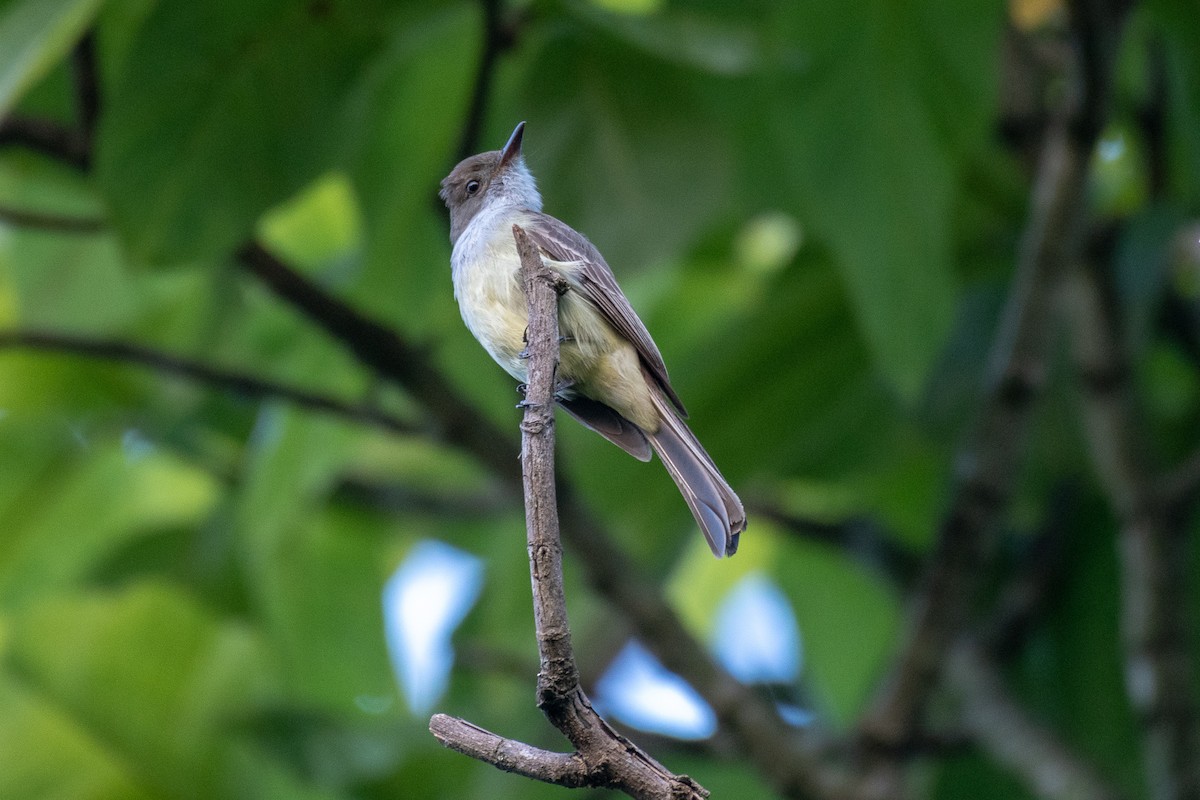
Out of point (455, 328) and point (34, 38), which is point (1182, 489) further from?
point (34, 38)

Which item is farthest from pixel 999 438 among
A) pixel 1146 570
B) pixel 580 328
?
pixel 580 328

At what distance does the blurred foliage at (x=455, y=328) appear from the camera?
11.3ft

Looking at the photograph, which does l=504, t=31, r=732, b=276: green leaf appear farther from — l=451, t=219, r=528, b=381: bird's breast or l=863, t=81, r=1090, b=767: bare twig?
l=863, t=81, r=1090, b=767: bare twig

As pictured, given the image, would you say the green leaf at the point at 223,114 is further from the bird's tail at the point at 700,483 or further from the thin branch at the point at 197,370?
the bird's tail at the point at 700,483

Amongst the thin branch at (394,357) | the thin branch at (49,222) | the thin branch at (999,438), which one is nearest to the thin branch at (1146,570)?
the thin branch at (999,438)

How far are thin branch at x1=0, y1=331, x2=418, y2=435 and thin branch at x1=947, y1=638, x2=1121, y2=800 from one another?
6.58ft

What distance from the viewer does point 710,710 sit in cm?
414

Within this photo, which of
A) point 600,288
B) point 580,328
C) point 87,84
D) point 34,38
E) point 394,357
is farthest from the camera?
point 394,357

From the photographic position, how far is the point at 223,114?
11.0 ft

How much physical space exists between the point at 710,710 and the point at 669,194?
5.01ft

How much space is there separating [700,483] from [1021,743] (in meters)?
2.42

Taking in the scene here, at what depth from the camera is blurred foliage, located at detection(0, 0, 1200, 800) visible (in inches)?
136

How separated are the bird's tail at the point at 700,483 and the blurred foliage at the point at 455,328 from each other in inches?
33.4

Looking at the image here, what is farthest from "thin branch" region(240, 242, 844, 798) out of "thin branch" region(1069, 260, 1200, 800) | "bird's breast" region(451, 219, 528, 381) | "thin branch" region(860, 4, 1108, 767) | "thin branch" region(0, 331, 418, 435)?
"thin branch" region(1069, 260, 1200, 800)
